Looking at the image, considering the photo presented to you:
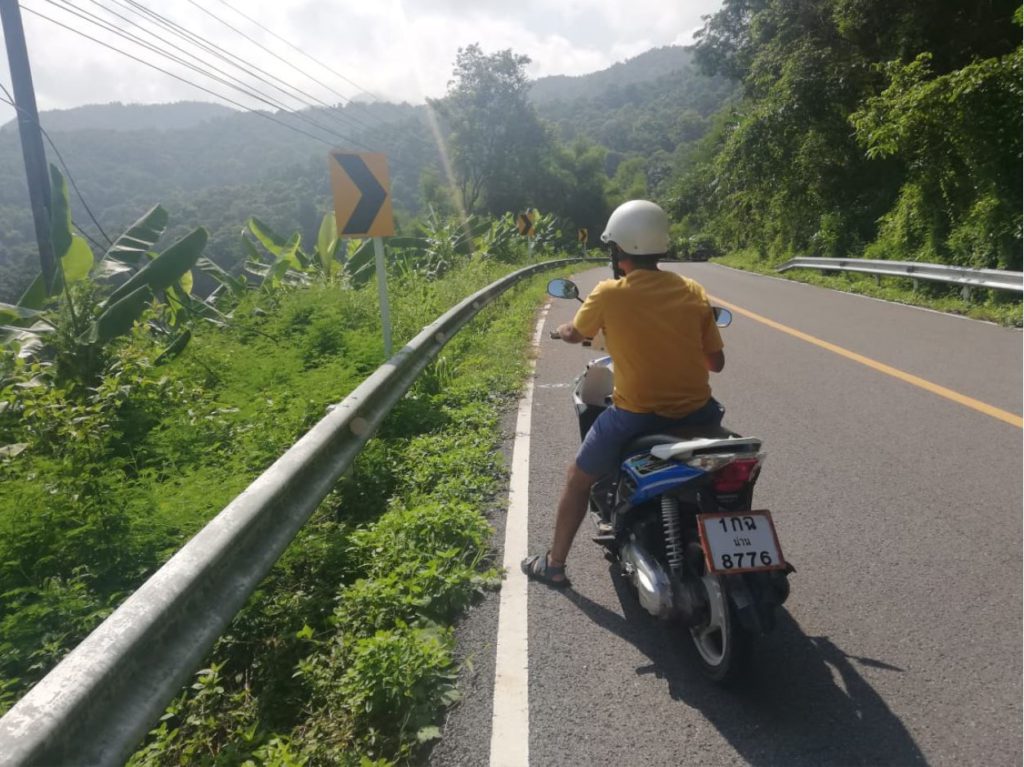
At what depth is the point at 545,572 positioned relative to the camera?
375cm

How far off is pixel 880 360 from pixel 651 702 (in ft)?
22.7

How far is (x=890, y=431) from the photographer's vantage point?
5895mm

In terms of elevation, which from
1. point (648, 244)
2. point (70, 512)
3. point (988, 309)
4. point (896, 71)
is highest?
point (896, 71)

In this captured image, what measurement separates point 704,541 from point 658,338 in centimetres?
93

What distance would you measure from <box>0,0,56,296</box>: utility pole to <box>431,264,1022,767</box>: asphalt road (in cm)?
614

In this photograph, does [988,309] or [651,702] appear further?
[988,309]

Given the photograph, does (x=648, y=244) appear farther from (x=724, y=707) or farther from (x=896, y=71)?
(x=896, y=71)

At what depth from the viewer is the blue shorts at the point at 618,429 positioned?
11.1 ft

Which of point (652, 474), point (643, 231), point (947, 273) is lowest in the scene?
point (947, 273)

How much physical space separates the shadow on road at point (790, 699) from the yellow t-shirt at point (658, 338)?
102 cm

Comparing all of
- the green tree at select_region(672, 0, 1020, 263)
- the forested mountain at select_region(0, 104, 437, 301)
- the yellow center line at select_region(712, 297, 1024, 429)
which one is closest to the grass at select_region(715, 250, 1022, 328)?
the green tree at select_region(672, 0, 1020, 263)

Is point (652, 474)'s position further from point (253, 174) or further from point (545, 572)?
point (253, 174)

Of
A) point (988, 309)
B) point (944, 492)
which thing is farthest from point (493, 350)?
point (988, 309)

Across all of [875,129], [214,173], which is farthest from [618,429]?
[214,173]
